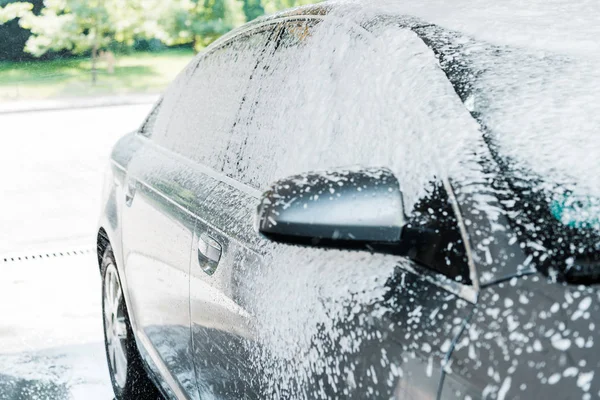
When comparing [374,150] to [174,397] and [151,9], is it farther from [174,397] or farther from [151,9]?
[151,9]

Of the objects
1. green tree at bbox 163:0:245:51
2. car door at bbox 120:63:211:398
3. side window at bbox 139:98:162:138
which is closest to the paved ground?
car door at bbox 120:63:211:398

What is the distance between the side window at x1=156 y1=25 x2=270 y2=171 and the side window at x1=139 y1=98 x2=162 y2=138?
266 mm

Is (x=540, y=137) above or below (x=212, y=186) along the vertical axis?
Answer: above

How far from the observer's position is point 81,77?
26.4m

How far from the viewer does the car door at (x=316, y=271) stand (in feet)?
4.58

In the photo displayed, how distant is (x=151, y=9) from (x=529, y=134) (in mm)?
27074

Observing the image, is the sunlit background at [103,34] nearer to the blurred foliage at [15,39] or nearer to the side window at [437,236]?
the blurred foliage at [15,39]

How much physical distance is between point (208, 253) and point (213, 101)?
686 millimetres

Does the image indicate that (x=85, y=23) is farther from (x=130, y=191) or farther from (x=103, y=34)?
(x=130, y=191)

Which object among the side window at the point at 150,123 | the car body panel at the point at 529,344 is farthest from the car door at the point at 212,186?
the car body panel at the point at 529,344

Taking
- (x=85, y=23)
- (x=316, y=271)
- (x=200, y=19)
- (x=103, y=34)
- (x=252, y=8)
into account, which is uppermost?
(x=316, y=271)

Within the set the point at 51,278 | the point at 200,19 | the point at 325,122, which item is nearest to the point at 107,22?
the point at 200,19

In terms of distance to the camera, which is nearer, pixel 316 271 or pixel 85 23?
pixel 316 271

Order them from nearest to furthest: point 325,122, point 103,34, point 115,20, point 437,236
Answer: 1. point 437,236
2. point 325,122
3. point 115,20
4. point 103,34
